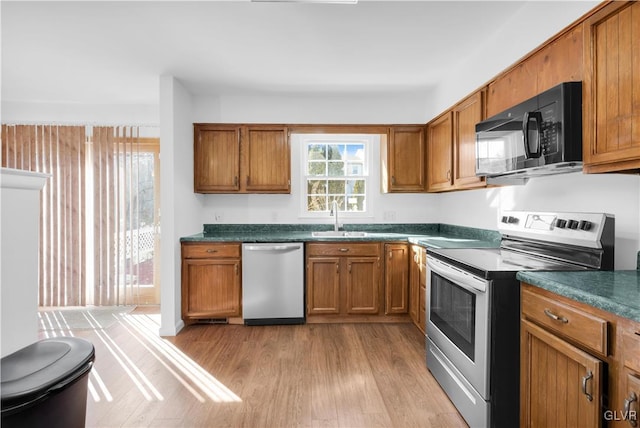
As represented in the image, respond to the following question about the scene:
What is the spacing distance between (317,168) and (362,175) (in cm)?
59

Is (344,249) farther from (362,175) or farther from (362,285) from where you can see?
(362,175)

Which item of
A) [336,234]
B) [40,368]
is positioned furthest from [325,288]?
[40,368]

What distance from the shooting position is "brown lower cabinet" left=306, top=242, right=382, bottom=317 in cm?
359

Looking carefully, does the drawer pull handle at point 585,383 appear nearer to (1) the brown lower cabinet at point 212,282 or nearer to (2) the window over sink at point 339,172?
(1) the brown lower cabinet at point 212,282

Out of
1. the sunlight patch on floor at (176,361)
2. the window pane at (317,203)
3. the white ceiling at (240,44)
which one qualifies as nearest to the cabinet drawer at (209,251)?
the sunlight patch on floor at (176,361)

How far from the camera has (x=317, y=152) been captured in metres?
4.32

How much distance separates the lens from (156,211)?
14.1 ft

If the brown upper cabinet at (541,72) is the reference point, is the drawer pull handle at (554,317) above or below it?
below

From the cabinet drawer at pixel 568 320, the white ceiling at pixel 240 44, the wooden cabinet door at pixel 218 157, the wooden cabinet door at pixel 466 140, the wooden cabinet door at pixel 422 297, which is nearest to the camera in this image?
the cabinet drawer at pixel 568 320

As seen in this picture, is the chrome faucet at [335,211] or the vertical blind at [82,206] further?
the vertical blind at [82,206]

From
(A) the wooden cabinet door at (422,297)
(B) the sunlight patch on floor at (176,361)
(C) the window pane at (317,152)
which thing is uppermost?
(C) the window pane at (317,152)

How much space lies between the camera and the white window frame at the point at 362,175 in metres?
4.26

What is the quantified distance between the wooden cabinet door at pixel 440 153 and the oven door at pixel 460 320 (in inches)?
44.5

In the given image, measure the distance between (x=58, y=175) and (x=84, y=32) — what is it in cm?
239
